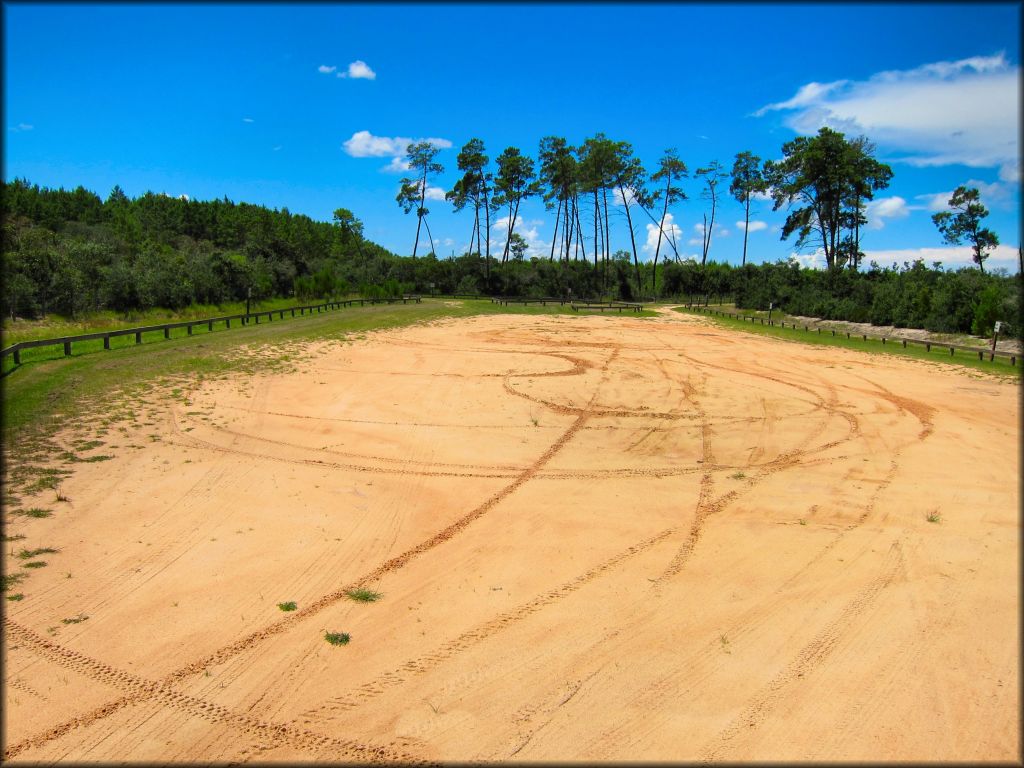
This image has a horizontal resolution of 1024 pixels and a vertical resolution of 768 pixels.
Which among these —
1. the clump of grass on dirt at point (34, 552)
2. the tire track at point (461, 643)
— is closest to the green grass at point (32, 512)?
the clump of grass on dirt at point (34, 552)

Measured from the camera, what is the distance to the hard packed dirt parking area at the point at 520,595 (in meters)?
5.08

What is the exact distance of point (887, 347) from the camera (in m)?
30.6

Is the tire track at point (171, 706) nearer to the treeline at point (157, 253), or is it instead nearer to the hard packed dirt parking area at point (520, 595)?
the hard packed dirt parking area at point (520, 595)

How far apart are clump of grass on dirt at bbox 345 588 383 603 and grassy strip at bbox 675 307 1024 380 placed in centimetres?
2135

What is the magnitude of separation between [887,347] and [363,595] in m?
30.9

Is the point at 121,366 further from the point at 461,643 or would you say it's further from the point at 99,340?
the point at 461,643

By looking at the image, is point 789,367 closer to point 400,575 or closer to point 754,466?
point 754,466

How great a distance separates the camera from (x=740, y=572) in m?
7.88

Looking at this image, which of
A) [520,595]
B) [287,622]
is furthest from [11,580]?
[520,595]

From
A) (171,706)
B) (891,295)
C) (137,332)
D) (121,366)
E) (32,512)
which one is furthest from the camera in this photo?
(891,295)

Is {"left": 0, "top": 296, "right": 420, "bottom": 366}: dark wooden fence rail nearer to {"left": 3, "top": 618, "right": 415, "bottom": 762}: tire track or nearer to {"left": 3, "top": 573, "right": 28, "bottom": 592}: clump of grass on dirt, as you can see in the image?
{"left": 3, "top": 573, "right": 28, "bottom": 592}: clump of grass on dirt

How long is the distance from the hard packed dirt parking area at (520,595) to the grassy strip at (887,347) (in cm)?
1200

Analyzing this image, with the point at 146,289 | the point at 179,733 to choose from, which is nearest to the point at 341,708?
the point at 179,733

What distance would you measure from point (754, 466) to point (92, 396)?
49.5 feet
